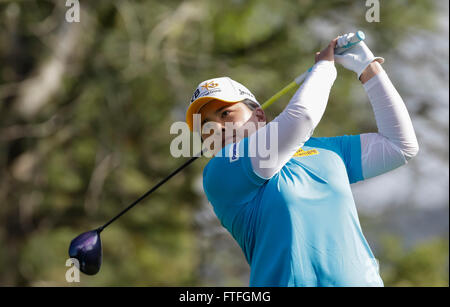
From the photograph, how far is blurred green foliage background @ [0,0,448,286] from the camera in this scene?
8.44 m

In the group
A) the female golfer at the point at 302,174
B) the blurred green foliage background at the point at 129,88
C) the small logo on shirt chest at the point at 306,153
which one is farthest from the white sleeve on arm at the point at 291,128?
the blurred green foliage background at the point at 129,88

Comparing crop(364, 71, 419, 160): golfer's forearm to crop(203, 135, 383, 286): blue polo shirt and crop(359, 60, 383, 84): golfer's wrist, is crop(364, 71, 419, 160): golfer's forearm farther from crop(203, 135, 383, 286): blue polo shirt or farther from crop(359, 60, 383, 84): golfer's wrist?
crop(203, 135, 383, 286): blue polo shirt

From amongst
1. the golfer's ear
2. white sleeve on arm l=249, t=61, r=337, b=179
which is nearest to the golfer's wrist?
white sleeve on arm l=249, t=61, r=337, b=179

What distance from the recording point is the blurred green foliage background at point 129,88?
8.44 metres

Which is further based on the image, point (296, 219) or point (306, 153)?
point (306, 153)

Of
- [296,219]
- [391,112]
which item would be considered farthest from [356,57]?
[296,219]

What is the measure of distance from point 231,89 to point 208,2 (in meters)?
7.12

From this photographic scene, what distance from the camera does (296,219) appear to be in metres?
1.68

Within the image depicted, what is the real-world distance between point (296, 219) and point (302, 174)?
0.57 feet

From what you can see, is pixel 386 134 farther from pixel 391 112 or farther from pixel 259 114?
pixel 259 114

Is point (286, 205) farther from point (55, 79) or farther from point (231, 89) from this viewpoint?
point (55, 79)

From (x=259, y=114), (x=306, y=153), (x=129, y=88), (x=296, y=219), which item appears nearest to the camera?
(x=296, y=219)

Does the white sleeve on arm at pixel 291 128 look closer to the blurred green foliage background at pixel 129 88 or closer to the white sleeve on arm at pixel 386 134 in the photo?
the white sleeve on arm at pixel 386 134
